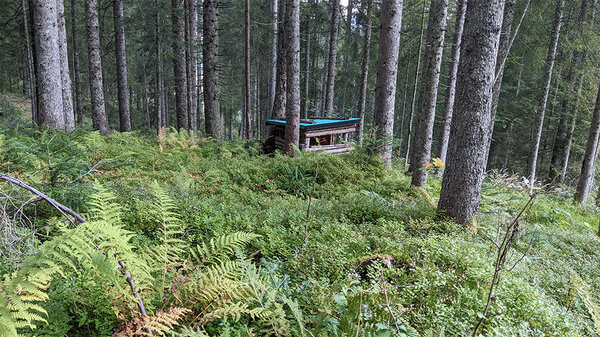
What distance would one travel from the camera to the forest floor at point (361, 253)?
222cm

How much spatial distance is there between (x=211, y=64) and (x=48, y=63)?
4698 millimetres

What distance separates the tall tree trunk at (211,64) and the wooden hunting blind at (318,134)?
223 centimetres

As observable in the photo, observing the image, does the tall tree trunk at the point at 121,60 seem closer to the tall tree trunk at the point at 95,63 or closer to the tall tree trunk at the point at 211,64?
the tall tree trunk at the point at 95,63

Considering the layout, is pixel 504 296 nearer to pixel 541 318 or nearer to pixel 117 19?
pixel 541 318

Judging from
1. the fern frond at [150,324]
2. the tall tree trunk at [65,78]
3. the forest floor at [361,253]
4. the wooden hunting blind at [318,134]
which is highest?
the tall tree trunk at [65,78]

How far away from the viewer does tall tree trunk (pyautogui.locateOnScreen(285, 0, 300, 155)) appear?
845cm

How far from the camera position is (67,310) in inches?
84.5

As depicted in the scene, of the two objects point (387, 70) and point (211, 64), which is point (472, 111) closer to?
point (387, 70)

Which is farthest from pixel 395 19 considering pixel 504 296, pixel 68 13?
pixel 68 13

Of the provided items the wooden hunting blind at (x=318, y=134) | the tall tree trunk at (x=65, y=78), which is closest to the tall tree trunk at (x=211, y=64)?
the wooden hunting blind at (x=318, y=134)

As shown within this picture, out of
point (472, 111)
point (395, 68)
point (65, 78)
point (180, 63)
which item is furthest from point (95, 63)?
point (472, 111)

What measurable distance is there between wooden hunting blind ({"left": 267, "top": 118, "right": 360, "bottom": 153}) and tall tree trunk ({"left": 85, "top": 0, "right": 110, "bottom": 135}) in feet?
20.3

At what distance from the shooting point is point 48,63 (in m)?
6.89

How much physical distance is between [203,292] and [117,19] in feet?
45.1
